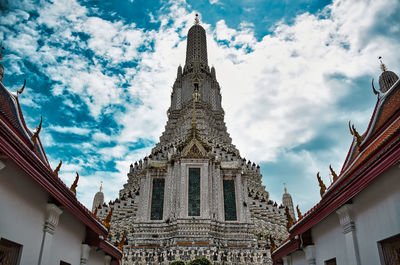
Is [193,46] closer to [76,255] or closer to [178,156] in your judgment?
[178,156]

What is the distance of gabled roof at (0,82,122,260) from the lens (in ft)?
18.2

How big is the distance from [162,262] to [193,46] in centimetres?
3788

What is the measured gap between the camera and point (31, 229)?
709 centimetres

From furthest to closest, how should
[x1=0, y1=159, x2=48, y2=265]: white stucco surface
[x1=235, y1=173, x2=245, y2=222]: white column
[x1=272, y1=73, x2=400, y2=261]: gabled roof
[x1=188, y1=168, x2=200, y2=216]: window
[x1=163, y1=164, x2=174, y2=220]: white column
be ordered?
[x1=235, y1=173, x2=245, y2=222]: white column < [x1=163, y1=164, x2=174, y2=220]: white column < [x1=188, y1=168, x2=200, y2=216]: window < [x1=0, y1=159, x2=48, y2=265]: white stucco surface < [x1=272, y1=73, x2=400, y2=261]: gabled roof

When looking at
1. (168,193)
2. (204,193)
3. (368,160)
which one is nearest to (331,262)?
(368,160)

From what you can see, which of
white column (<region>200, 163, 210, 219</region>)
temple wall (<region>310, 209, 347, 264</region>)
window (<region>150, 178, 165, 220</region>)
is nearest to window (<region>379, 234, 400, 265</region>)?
temple wall (<region>310, 209, 347, 264</region>)

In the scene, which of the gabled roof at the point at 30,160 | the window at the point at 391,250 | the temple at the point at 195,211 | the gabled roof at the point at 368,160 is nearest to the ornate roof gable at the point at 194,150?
the temple at the point at 195,211

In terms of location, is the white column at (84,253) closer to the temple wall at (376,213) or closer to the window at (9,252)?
the window at (9,252)

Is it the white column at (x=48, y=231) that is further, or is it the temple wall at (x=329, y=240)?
the temple wall at (x=329, y=240)

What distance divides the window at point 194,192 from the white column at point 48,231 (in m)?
17.9

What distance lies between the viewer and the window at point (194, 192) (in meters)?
25.2

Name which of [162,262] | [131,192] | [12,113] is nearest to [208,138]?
[131,192]

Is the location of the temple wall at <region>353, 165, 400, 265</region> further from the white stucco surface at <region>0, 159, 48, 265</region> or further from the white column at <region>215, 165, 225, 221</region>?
the white column at <region>215, 165, 225, 221</region>

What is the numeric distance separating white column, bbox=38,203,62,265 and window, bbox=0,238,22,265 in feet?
2.44
